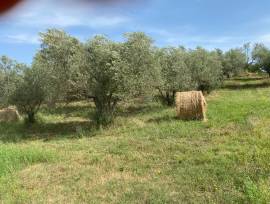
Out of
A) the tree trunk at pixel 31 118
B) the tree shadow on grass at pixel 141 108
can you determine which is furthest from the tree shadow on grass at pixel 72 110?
the tree trunk at pixel 31 118

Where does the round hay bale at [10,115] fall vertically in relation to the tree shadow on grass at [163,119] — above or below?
above

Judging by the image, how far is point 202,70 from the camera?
30250 mm

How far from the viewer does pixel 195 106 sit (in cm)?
1503

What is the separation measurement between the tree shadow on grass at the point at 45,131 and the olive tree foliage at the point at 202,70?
13.9m

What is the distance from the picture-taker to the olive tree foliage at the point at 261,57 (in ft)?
151

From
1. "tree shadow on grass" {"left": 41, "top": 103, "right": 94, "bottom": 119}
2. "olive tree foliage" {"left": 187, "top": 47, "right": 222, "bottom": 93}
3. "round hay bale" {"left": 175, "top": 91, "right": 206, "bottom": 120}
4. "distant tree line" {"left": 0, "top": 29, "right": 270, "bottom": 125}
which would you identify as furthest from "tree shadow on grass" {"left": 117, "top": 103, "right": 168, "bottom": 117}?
"olive tree foliage" {"left": 187, "top": 47, "right": 222, "bottom": 93}

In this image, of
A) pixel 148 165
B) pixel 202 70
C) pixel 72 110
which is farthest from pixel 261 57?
pixel 148 165

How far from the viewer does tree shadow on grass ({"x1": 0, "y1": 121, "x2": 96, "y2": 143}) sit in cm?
1393

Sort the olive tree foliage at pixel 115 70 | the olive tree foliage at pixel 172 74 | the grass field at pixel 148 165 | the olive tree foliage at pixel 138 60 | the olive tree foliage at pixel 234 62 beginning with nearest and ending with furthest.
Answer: the grass field at pixel 148 165 < the olive tree foliage at pixel 115 70 < the olive tree foliage at pixel 138 60 < the olive tree foliage at pixel 172 74 < the olive tree foliage at pixel 234 62

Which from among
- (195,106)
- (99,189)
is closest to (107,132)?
(195,106)

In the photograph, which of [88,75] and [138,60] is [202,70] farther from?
[88,75]

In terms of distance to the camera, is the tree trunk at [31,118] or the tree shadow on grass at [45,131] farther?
the tree trunk at [31,118]

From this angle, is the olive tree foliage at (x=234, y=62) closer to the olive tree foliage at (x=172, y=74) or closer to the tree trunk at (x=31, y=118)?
the olive tree foliage at (x=172, y=74)

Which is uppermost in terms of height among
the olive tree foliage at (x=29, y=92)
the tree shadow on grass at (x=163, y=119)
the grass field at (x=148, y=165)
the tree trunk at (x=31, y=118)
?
the olive tree foliage at (x=29, y=92)
